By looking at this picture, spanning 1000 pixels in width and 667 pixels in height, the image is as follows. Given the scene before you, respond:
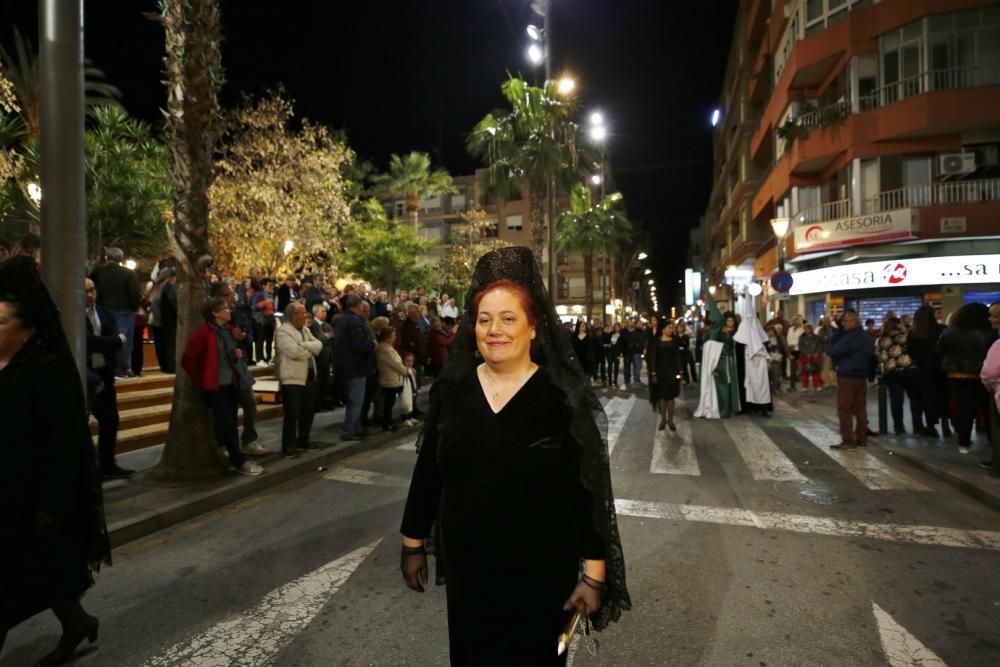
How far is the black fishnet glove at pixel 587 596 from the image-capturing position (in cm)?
207

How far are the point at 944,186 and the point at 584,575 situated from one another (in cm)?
2467

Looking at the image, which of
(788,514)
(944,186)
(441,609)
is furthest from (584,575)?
(944,186)

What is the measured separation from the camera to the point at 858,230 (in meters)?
21.8

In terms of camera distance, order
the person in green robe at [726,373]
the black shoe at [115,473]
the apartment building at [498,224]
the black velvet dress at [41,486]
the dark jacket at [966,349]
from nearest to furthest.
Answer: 1. the black velvet dress at [41,486]
2. the black shoe at [115,473]
3. the dark jacket at [966,349]
4. the person in green robe at [726,373]
5. the apartment building at [498,224]

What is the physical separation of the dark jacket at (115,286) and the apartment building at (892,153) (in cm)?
2238

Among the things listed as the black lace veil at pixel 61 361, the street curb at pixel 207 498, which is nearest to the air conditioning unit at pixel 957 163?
the street curb at pixel 207 498

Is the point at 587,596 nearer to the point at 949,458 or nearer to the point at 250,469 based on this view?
the point at 250,469

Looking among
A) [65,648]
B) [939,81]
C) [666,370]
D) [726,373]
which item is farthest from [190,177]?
[939,81]

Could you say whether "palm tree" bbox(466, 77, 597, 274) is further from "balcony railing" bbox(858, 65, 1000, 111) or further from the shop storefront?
"balcony railing" bbox(858, 65, 1000, 111)

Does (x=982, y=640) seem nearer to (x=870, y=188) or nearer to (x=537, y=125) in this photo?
(x=537, y=125)

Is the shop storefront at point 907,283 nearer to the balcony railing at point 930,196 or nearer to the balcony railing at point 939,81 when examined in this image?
the balcony railing at point 930,196

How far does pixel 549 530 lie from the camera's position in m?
2.10

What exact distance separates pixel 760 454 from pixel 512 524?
7724 millimetres

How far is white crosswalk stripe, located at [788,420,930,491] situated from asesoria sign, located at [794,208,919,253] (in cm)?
1379
